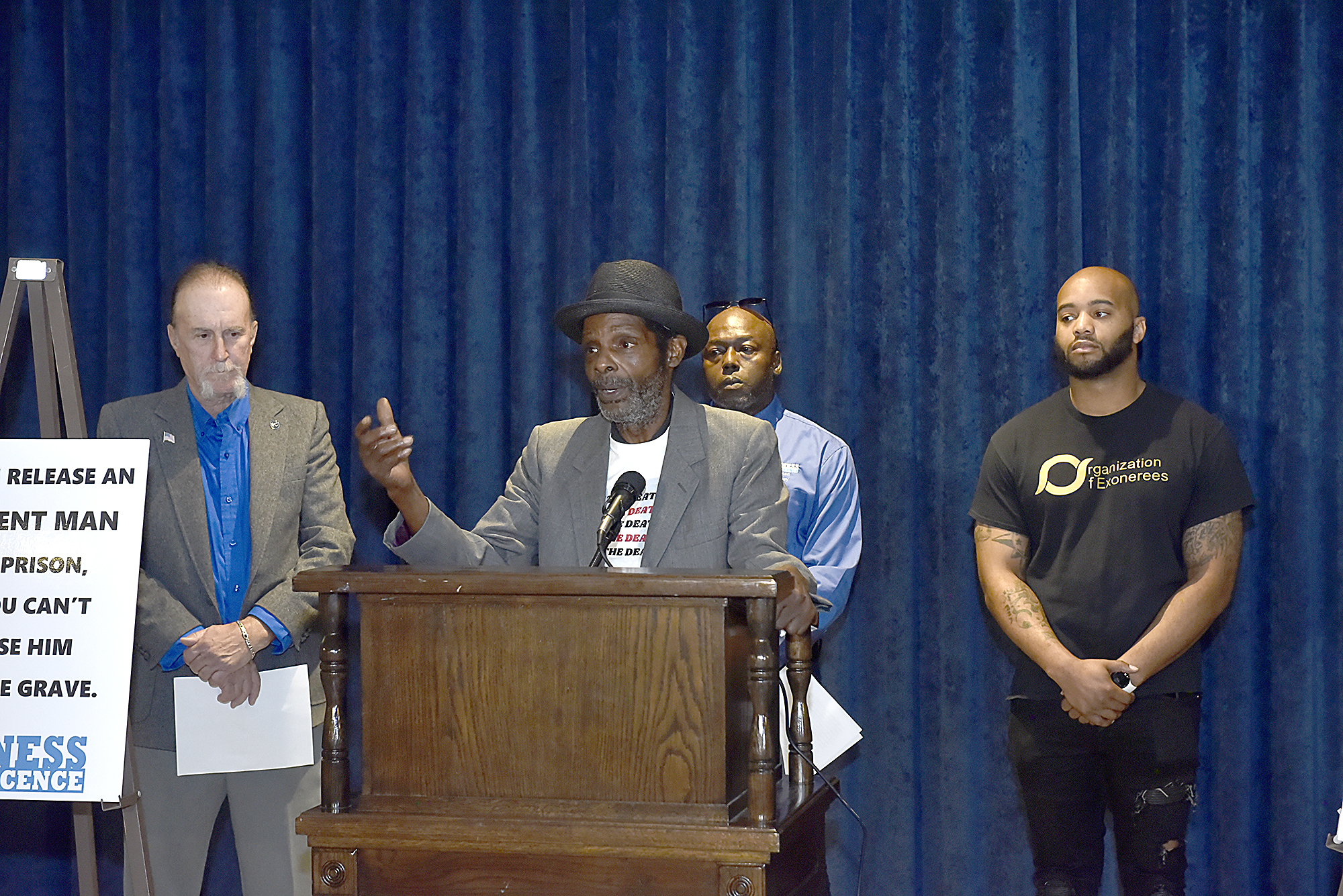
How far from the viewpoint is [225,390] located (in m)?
2.93

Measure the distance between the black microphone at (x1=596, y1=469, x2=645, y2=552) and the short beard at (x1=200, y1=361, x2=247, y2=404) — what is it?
1.24 m

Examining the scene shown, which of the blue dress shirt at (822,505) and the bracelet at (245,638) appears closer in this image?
the bracelet at (245,638)

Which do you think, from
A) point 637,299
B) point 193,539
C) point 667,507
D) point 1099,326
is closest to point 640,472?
point 667,507

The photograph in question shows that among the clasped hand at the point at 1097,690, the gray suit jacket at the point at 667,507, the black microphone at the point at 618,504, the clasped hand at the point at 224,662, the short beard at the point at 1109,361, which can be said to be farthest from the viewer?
the short beard at the point at 1109,361

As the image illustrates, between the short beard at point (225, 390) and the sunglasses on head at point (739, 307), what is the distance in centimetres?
139

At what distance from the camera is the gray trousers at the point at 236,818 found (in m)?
2.91

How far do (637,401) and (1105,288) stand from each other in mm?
1421

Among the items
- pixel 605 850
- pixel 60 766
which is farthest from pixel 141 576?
pixel 605 850

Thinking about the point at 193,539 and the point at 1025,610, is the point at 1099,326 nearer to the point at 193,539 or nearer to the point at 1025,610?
the point at 1025,610

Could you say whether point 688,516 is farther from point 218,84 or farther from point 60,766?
point 218,84

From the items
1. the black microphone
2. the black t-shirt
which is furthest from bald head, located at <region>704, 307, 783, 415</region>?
the black microphone

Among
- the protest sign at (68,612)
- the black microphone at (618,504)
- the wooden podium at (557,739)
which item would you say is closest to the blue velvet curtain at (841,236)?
the protest sign at (68,612)

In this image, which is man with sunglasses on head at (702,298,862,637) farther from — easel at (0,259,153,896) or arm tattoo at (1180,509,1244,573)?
easel at (0,259,153,896)

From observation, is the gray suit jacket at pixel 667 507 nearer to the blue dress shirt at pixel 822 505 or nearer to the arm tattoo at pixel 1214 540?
the blue dress shirt at pixel 822 505
